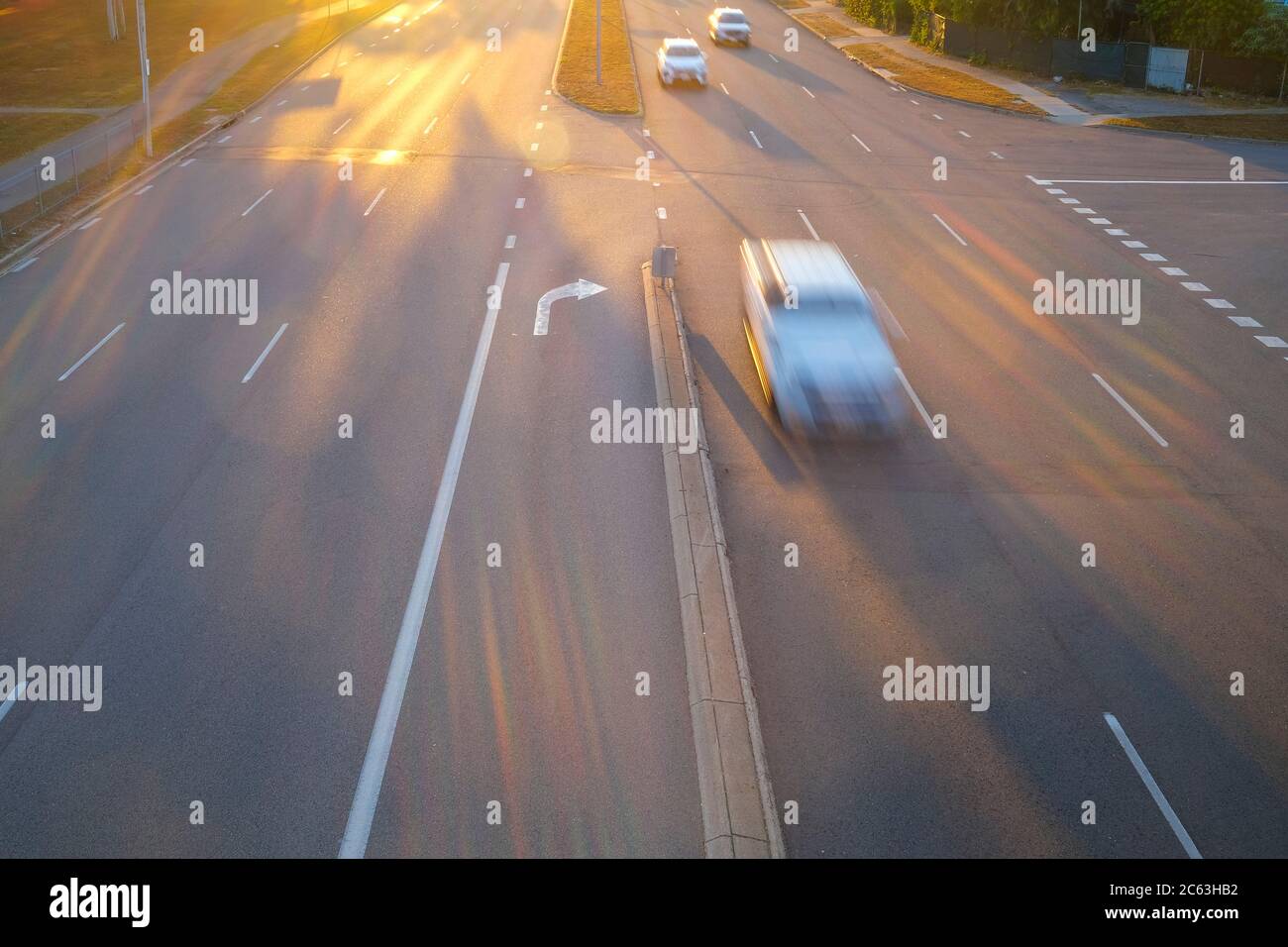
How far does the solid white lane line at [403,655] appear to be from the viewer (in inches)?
366

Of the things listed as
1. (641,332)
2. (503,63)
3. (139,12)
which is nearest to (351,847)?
(641,332)

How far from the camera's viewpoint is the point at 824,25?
6431cm

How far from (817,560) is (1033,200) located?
20.0 meters

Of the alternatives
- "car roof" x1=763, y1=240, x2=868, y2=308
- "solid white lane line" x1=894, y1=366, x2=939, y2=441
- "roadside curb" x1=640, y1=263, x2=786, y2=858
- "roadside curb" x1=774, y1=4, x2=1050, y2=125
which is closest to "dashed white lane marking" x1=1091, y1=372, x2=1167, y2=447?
"solid white lane line" x1=894, y1=366, x2=939, y2=441

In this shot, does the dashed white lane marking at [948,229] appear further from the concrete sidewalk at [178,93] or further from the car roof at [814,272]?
the concrete sidewalk at [178,93]

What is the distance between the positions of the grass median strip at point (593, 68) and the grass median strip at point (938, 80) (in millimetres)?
10937

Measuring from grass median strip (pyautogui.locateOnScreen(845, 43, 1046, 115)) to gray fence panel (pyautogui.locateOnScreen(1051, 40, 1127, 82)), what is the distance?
3.71 m

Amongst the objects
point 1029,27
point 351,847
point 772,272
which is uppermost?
point 1029,27

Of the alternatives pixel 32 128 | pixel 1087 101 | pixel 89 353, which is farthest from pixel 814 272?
pixel 1087 101

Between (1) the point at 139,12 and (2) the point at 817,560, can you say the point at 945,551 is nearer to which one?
(2) the point at 817,560

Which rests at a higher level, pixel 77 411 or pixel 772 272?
pixel 772 272

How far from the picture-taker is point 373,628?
11789 mm

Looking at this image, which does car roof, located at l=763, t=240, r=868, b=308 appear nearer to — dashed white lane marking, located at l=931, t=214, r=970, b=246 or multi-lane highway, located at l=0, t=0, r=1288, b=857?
multi-lane highway, located at l=0, t=0, r=1288, b=857
